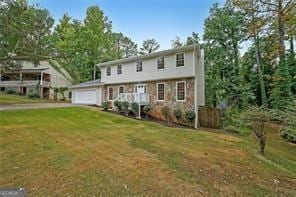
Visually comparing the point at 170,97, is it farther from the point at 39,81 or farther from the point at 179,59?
the point at 39,81

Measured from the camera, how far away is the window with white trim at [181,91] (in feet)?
61.9

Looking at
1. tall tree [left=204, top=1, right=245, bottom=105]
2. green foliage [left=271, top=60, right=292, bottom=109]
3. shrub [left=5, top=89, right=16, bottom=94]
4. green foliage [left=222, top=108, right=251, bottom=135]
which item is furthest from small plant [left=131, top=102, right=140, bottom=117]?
shrub [left=5, top=89, right=16, bottom=94]

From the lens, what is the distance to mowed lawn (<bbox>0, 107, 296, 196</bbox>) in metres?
5.59

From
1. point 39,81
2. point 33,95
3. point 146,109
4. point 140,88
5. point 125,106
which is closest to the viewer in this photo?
point 146,109

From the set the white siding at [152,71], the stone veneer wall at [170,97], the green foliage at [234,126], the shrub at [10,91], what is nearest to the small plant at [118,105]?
the stone veneer wall at [170,97]

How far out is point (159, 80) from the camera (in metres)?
20.5

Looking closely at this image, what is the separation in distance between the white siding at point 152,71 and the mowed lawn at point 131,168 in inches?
344

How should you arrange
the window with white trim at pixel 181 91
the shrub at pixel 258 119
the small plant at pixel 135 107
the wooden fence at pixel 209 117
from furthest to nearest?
1. the small plant at pixel 135 107
2. the window with white trim at pixel 181 91
3. the wooden fence at pixel 209 117
4. the shrub at pixel 258 119

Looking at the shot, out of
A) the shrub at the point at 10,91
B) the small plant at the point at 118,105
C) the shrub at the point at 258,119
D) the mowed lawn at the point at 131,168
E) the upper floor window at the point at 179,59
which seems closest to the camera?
the mowed lawn at the point at 131,168

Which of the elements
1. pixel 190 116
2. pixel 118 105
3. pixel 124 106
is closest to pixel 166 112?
pixel 190 116

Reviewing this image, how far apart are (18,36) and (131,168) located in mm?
16094

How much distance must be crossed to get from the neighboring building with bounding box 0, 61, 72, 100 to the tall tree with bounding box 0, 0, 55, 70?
52.8 ft

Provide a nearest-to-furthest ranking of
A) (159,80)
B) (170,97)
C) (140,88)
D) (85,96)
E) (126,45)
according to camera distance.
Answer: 1. (170,97)
2. (159,80)
3. (140,88)
4. (85,96)
5. (126,45)

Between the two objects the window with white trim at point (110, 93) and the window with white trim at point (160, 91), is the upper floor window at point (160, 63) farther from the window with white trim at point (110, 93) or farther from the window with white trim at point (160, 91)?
the window with white trim at point (110, 93)
